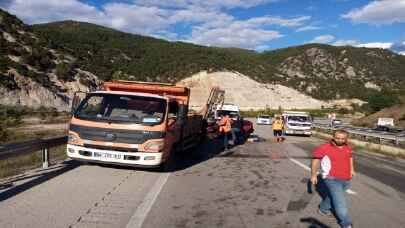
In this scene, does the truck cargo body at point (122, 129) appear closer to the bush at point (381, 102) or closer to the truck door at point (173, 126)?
the truck door at point (173, 126)

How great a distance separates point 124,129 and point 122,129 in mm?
45

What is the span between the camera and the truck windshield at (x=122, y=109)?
1148 centimetres

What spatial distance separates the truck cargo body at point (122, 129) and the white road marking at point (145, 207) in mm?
981

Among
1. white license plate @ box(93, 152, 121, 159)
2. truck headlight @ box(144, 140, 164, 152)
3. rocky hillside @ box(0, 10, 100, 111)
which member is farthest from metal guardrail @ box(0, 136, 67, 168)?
rocky hillside @ box(0, 10, 100, 111)

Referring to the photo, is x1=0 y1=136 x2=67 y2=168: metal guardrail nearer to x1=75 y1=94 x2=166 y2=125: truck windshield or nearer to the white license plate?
x1=75 y1=94 x2=166 y2=125: truck windshield

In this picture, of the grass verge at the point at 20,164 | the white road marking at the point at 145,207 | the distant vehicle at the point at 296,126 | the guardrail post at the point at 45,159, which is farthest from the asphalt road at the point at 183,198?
the distant vehicle at the point at 296,126

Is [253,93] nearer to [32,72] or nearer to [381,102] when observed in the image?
[381,102]

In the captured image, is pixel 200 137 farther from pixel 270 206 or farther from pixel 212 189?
pixel 270 206

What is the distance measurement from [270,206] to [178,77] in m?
84.5

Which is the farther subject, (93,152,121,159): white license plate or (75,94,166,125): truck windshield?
(75,94,166,125): truck windshield

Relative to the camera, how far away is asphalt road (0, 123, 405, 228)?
22.9 ft

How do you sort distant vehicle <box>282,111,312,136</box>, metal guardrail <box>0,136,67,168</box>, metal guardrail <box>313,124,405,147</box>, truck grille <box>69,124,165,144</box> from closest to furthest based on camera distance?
metal guardrail <box>0,136,67,168</box> → truck grille <box>69,124,165,144</box> → metal guardrail <box>313,124,405,147</box> → distant vehicle <box>282,111,312,136</box>

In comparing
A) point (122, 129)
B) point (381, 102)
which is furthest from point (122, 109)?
point (381, 102)

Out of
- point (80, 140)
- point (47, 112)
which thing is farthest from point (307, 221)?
point (47, 112)
